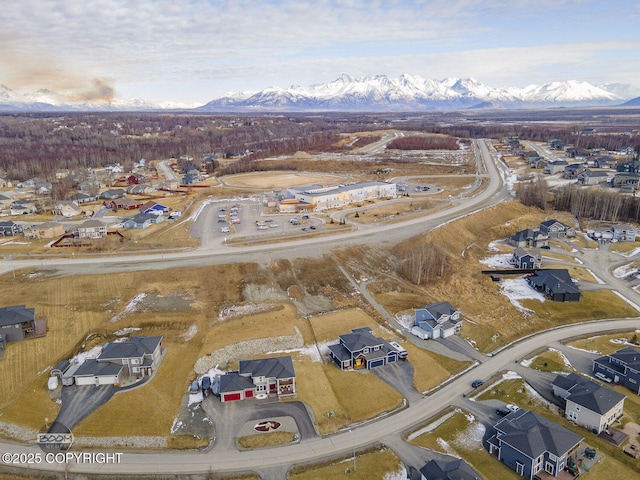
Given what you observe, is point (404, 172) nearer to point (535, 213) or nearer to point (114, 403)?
point (535, 213)

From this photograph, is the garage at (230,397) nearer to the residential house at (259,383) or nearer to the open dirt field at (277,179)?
the residential house at (259,383)

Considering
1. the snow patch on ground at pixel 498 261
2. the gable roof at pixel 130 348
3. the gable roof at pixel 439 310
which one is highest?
the gable roof at pixel 130 348

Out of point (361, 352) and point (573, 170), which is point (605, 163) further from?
point (361, 352)

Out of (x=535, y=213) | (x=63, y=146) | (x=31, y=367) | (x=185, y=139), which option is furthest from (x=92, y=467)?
(x=185, y=139)

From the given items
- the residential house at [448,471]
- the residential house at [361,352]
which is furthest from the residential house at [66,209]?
the residential house at [448,471]

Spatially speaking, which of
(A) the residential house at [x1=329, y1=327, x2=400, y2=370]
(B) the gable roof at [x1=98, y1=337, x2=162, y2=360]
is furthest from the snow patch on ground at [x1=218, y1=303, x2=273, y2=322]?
(A) the residential house at [x1=329, y1=327, x2=400, y2=370]

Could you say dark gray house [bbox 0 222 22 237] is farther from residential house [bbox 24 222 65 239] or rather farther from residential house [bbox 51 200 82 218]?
residential house [bbox 51 200 82 218]

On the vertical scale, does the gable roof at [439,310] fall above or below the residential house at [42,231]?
below

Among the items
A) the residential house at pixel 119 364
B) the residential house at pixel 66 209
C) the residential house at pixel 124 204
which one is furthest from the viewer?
the residential house at pixel 124 204
